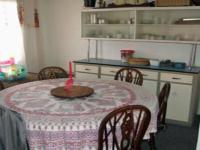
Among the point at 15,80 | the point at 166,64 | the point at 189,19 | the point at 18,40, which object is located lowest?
the point at 15,80

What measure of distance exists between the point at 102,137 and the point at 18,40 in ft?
10.1

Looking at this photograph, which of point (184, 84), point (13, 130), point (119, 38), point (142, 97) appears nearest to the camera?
point (13, 130)

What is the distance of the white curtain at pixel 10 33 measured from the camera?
393 centimetres

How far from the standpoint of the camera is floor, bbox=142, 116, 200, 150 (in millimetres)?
2904

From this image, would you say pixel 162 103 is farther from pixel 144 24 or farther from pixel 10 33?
pixel 10 33

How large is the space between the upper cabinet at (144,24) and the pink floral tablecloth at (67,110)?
145 centimetres

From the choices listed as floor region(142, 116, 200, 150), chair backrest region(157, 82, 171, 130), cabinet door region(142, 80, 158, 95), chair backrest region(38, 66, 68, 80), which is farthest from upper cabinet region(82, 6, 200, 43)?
chair backrest region(157, 82, 171, 130)

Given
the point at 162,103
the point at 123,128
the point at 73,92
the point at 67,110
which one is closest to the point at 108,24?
the point at 73,92

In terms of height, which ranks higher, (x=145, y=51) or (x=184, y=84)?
(x=145, y=51)

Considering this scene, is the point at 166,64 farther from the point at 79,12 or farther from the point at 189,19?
the point at 79,12

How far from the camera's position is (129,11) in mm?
3873

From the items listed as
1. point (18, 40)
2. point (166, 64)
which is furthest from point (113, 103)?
point (18, 40)

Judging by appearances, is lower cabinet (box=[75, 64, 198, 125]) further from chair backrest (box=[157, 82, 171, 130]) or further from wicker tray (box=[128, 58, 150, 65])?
chair backrest (box=[157, 82, 171, 130])

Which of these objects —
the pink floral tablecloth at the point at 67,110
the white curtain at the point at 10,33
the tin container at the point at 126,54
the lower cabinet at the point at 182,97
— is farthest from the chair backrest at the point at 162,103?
the white curtain at the point at 10,33
